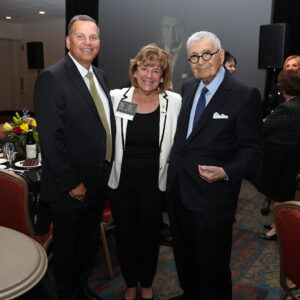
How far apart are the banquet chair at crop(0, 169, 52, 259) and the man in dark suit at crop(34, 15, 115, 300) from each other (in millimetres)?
117

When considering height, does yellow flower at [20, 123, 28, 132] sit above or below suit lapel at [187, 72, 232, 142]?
below

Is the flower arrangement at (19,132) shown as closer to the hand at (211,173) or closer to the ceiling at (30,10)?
the hand at (211,173)

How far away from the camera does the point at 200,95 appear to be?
6.07ft

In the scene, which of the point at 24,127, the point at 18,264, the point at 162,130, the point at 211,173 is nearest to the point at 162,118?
the point at 162,130

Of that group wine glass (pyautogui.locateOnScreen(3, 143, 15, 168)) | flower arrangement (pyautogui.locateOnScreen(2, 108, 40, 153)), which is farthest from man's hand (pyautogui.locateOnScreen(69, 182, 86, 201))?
flower arrangement (pyautogui.locateOnScreen(2, 108, 40, 153))

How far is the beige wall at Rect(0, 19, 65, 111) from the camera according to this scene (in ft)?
36.9

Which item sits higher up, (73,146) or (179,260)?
(73,146)

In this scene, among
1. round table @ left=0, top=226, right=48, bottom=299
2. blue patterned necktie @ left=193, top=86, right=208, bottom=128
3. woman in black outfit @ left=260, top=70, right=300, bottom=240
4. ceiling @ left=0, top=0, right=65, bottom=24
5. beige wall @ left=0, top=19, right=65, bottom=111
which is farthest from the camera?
beige wall @ left=0, top=19, right=65, bottom=111

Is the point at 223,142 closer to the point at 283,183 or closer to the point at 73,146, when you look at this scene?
the point at 73,146

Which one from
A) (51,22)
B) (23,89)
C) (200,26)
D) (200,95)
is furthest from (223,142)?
(23,89)

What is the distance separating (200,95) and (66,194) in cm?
90

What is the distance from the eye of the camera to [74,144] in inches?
73.1

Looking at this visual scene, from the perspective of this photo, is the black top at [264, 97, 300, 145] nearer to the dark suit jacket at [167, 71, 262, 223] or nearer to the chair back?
the dark suit jacket at [167, 71, 262, 223]

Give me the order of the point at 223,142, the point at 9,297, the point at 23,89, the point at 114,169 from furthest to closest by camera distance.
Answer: the point at 23,89
the point at 114,169
the point at 223,142
the point at 9,297
